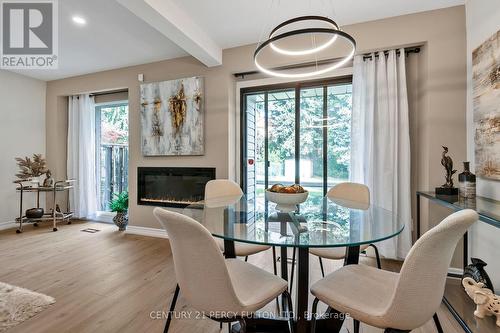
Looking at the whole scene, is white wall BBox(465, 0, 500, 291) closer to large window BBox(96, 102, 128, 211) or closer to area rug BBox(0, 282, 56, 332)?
area rug BBox(0, 282, 56, 332)

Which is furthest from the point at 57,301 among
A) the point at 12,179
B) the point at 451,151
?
the point at 451,151

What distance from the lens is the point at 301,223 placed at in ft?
4.46

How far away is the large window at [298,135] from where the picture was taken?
306 cm

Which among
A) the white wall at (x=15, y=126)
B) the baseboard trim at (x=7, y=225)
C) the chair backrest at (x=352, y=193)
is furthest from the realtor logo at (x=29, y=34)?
the chair backrest at (x=352, y=193)

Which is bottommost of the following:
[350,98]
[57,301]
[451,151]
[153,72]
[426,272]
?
[57,301]

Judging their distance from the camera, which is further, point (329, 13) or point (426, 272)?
point (329, 13)

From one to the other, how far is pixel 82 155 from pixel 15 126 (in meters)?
1.12

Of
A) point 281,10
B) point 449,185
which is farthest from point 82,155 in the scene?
point 449,185

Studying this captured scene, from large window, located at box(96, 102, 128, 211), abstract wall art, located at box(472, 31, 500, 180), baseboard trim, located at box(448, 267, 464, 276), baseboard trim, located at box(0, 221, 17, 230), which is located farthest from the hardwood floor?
abstract wall art, located at box(472, 31, 500, 180)

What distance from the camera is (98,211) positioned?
457 centimetres

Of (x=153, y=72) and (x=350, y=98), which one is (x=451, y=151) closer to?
(x=350, y=98)

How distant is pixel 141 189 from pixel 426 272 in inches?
149

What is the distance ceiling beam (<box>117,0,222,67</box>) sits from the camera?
79.7 inches

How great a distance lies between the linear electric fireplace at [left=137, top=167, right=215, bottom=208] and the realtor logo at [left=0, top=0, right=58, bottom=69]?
206cm
